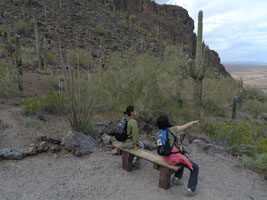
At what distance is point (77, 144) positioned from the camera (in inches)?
218

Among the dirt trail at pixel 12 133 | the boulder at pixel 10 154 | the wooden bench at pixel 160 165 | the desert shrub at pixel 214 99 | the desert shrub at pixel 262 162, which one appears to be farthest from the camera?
the desert shrub at pixel 214 99

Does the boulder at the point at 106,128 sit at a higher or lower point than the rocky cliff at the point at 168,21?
lower

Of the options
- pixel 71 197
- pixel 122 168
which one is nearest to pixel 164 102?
pixel 122 168

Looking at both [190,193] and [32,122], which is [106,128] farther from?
[190,193]

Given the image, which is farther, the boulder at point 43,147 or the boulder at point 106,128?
the boulder at point 106,128

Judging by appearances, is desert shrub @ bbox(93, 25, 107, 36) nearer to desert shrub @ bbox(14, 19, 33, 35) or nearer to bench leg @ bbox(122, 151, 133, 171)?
desert shrub @ bbox(14, 19, 33, 35)

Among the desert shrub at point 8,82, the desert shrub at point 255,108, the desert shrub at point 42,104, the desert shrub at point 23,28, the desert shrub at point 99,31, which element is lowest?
the desert shrub at point 255,108

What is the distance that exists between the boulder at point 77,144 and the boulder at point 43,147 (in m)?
0.35

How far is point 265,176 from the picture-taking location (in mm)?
4816

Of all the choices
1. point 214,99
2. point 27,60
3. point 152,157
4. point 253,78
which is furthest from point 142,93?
point 253,78

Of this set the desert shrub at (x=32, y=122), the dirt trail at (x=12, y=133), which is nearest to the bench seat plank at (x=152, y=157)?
the dirt trail at (x=12, y=133)

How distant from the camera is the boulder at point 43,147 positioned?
5.42m

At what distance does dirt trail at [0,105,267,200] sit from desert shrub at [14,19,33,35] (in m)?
19.8

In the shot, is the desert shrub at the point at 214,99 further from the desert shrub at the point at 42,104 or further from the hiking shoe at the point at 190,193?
the hiking shoe at the point at 190,193
